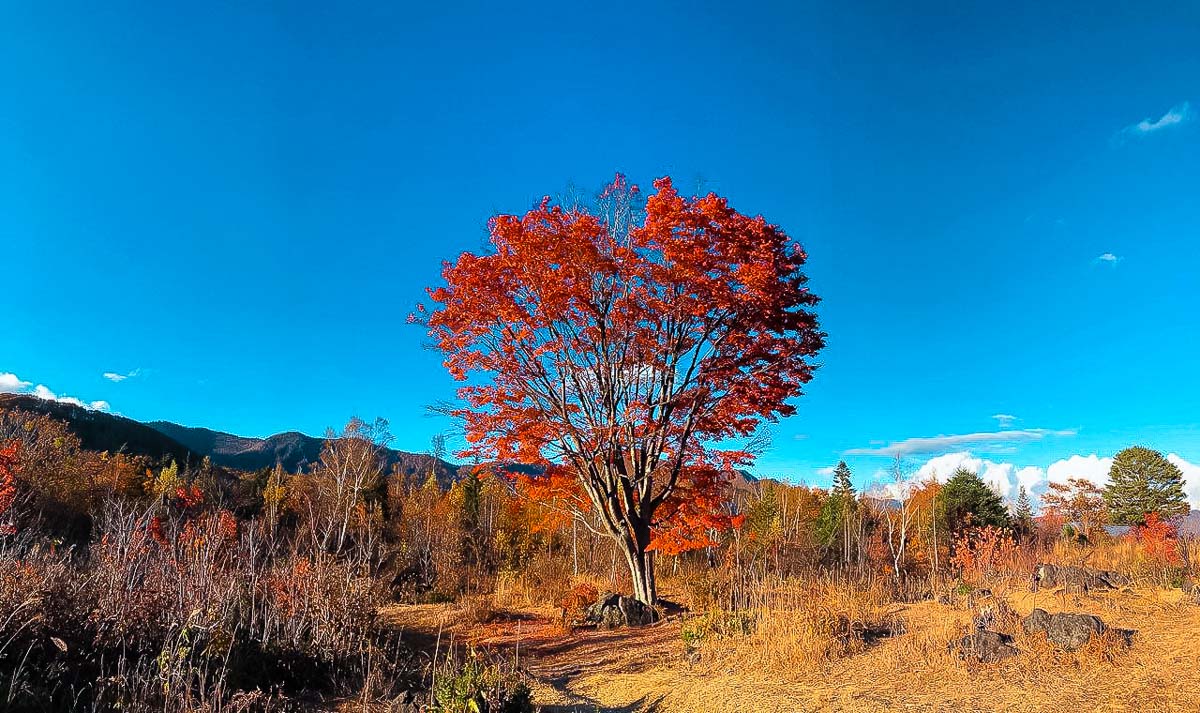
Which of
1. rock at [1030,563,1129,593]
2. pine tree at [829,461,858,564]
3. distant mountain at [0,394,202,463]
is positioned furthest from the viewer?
distant mountain at [0,394,202,463]

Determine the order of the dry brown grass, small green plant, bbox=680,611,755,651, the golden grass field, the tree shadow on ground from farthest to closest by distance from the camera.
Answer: small green plant, bbox=680,611,755,651 → the tree shadow on ground → the golden grass field → the dry brown grass

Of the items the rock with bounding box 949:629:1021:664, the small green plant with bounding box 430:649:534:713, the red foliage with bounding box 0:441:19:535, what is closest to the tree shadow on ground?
the small green plant with bounding box 430:649:534:713

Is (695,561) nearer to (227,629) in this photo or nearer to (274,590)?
(274,590)

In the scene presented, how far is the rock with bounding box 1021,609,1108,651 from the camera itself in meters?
5.88

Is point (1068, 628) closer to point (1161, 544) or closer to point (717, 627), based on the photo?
point (717, 627)

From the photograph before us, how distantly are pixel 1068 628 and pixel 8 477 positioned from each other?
68.2 ft

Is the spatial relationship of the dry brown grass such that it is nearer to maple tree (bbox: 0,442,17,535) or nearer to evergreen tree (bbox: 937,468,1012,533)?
maple tree (bbox: 0,442,17,535)

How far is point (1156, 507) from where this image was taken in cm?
3488

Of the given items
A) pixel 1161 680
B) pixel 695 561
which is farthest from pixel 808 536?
pixel 1161 680

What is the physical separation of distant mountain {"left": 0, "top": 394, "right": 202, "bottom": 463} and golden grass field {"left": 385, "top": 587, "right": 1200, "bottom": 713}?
293 feet

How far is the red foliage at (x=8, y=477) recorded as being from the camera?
13068 mm

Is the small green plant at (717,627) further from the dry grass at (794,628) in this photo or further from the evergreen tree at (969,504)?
the evergreen tree at (969,504)

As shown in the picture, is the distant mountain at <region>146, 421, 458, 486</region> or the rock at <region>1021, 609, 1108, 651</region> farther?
the distant mountain at <region>146, 421, 458, 486</region>

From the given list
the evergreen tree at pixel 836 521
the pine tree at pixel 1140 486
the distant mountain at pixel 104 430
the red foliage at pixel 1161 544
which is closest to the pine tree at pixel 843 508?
the evergreen tree at pixel 836 521
